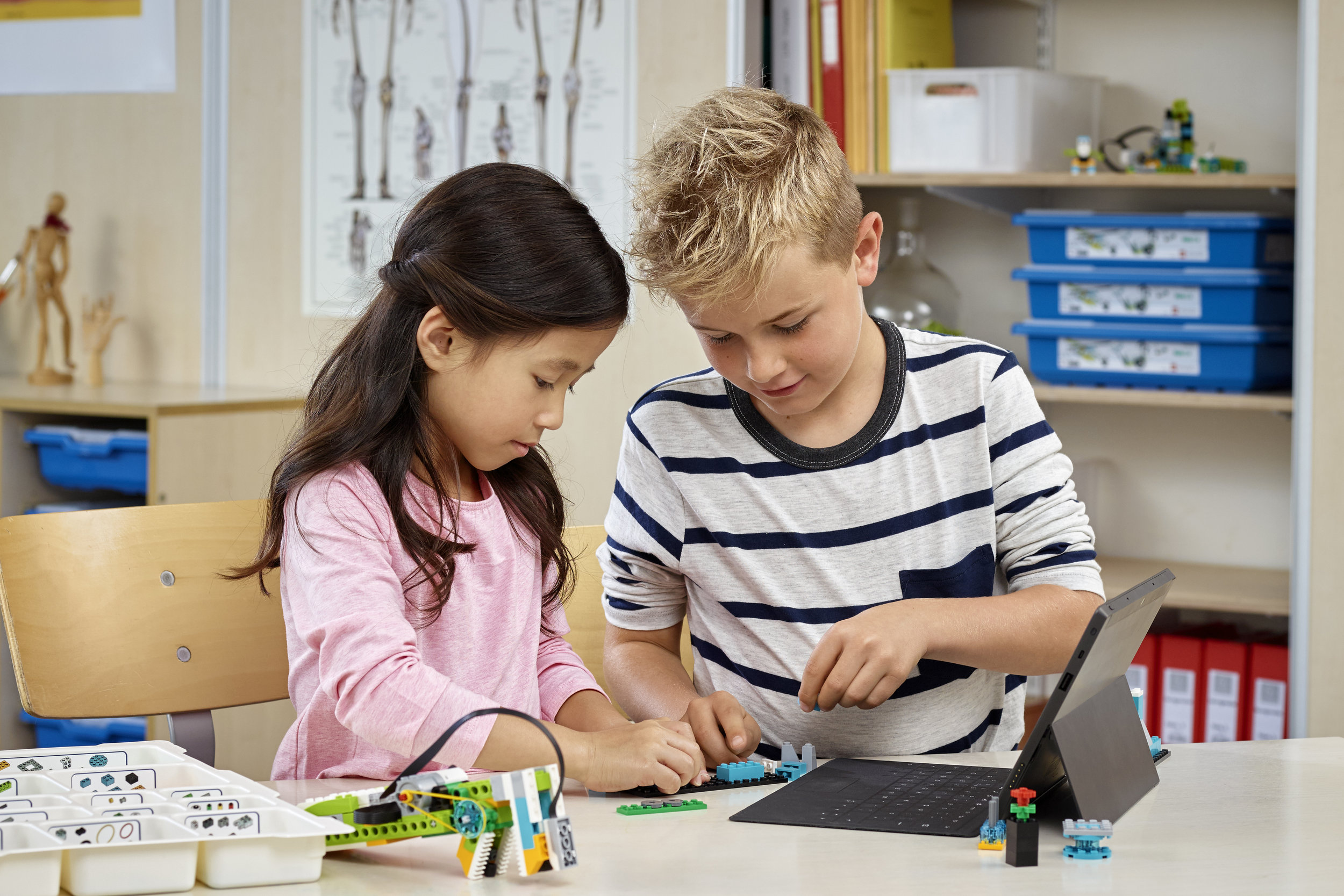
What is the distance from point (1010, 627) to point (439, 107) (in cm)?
170

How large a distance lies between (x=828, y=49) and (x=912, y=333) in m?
1.01

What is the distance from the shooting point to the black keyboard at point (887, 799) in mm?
859

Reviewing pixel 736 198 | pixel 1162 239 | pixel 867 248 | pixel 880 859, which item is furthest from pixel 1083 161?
pixel 880 859

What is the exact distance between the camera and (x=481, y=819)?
75 cm

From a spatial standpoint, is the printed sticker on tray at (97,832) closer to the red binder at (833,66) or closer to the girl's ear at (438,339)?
the girl's ear at (438,339)

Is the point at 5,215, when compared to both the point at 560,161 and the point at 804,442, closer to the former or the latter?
the point at 560,161

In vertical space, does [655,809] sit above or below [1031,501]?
below

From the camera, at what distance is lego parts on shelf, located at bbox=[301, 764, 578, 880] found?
29.4 inches

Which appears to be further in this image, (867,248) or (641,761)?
(867,248)

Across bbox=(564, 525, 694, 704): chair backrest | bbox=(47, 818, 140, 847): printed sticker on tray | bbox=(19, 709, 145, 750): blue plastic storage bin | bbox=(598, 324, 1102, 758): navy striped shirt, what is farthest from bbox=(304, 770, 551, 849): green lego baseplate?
bbox=(19, 709, 145, 750): blue plastic storage bin

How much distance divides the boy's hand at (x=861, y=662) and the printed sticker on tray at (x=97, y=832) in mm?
458

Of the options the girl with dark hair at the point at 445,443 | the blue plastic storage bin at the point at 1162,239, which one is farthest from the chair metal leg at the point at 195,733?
the blue plastic storage bin at the point at 1162,239

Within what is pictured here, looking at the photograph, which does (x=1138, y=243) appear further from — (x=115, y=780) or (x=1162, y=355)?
(x=115, y=780)

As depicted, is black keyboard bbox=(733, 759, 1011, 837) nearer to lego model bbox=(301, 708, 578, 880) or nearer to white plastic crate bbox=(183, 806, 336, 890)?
lego model bbox=(301, 708, 578, 880)
